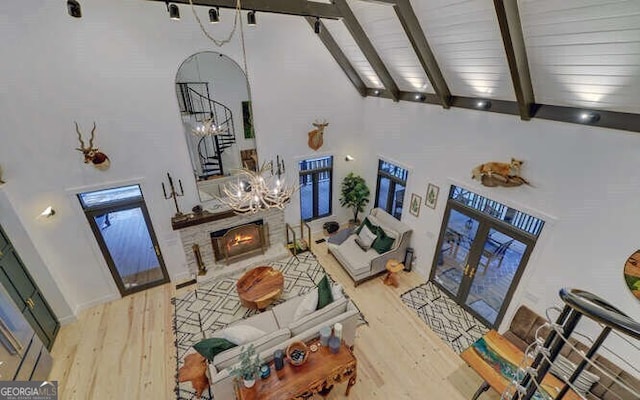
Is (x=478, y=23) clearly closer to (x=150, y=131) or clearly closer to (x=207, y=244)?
(x=150, y=131)

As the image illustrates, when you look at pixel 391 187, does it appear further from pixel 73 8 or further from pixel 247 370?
pixel 73 8

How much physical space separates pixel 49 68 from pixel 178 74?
1.79 m

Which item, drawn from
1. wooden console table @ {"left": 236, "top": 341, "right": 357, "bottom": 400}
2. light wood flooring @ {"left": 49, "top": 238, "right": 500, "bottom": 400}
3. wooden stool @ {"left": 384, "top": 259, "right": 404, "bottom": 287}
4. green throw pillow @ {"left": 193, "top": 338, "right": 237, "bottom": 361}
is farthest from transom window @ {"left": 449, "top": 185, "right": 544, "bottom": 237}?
green throw pillow @ {"left": 193, "top": 338, "right": 237, "bottom": 361}

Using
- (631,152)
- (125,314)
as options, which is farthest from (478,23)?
(125,314)

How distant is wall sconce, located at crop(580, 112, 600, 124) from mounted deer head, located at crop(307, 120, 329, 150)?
466cm

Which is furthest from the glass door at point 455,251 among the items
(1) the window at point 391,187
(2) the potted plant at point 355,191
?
(2) the potted plant at point 355,191

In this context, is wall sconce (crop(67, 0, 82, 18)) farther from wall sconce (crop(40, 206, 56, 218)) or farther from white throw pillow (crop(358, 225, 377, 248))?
white throw pillow (crop(358, 225, 377, 248))

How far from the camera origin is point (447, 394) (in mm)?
4348

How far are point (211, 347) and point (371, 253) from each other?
4.00 meters

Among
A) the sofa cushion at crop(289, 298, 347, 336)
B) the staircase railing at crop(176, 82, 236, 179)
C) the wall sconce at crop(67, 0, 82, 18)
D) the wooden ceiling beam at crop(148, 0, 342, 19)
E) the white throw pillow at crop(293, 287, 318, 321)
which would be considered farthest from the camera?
the staircase railing at crop(176, 82, 236, 179)

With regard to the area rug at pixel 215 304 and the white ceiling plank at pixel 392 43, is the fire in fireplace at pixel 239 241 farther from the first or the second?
the white ceiling plank at pixel 392 43

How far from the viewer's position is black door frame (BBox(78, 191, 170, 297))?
5309 millimetres

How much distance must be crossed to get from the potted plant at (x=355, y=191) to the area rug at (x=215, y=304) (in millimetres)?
1994

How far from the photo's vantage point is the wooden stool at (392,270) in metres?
6.25
